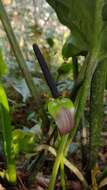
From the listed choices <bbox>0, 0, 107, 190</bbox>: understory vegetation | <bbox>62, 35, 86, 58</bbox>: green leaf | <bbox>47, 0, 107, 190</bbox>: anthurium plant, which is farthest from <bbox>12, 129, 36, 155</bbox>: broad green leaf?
<bbox>62, 35, 86, 58</bbox>: green leaf

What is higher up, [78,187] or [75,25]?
[75,25]

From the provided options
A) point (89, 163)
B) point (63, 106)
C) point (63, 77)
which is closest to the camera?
point (63, 106)

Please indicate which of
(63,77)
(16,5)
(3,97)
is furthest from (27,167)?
(16,5)

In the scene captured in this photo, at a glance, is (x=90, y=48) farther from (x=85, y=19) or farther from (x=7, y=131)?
(x=7, y=131)

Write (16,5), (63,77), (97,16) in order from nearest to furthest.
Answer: (97,16) < (63,77) < (16,5)

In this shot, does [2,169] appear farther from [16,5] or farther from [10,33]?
[16,5]

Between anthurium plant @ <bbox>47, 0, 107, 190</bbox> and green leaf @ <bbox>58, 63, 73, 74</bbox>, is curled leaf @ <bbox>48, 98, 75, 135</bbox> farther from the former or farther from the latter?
green leaf @ <bbox>58, 63, 73, 74</bbox>

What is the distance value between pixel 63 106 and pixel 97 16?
212mm

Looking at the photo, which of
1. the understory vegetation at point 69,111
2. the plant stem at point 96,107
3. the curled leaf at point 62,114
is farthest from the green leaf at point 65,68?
the curled leaf at point 62,114

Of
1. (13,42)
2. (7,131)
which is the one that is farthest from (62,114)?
(13,42)

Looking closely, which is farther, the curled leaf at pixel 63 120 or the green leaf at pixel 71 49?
the green leaf at pixel 71 49

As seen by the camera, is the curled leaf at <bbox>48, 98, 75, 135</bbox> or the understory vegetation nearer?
the curled leaf at <bbox>48, 98, 75, 135</bbox>

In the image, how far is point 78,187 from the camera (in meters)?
0.90

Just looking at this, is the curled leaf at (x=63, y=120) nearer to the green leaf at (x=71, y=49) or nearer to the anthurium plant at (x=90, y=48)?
the anthurium plant at (x=90, y=48)
